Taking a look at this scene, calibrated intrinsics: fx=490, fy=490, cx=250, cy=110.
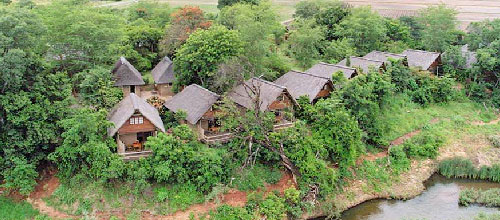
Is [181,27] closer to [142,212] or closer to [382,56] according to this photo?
[382,56]

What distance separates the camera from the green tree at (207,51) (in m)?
37.2

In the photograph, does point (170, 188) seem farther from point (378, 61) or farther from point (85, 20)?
point (378, 61)

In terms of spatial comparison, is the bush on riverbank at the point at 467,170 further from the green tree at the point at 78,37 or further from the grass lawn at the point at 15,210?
the grass lawn at the point at 15,210

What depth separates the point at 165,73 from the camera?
4250cm

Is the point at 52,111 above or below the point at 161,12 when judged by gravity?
below

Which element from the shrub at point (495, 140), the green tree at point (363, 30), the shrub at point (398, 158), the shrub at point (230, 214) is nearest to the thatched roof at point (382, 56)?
the green tree at point (363, 30)

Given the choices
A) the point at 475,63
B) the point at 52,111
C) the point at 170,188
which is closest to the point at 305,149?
the point at 170,188

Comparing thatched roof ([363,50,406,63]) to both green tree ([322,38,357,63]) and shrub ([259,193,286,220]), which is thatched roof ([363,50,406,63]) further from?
shrub ([259,193,286,220])

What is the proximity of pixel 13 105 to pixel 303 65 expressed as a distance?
28215 millimetres

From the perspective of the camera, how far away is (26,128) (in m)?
29.4

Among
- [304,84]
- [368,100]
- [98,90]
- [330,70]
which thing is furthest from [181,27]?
[368,100]

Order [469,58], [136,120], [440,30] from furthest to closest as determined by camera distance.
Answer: [440,30] → [469,58] → [136,120]

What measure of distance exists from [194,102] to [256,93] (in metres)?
4.57

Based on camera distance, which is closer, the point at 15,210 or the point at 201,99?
the point at 15,210
